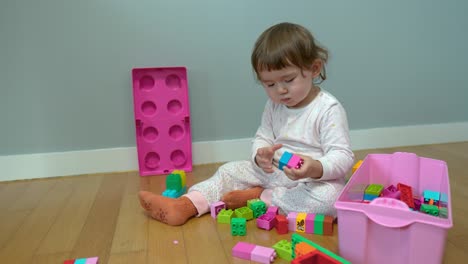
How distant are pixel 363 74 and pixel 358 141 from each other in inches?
11.2

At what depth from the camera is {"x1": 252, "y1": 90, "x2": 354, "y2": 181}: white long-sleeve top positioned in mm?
976

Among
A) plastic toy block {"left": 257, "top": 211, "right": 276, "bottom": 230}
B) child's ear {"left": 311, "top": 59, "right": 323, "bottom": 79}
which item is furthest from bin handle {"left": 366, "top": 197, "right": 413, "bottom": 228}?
child's ear {"left": 311, "top": 59, "right": 323, "bottom": 79}

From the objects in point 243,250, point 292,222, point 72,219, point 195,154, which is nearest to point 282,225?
point 292,222

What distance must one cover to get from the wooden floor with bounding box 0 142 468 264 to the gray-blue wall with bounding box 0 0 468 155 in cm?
27

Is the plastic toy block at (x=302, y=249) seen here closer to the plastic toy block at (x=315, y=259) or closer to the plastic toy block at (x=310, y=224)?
the plastic toy block at (x=315, y=259)

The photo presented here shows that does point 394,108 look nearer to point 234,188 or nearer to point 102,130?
point 234,188

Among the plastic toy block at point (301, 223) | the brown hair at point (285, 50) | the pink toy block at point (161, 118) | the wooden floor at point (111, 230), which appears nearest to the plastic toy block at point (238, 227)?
the wooden floor at point (111, 230)

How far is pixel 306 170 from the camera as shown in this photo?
896 millimetres

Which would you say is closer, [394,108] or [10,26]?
[10,26]

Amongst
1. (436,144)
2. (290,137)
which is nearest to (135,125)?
(290,137)

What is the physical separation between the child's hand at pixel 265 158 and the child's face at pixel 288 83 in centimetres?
13

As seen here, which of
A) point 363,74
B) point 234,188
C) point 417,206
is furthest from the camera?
point 363,74

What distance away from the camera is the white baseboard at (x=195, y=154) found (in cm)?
149

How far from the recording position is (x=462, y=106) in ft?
5.77
